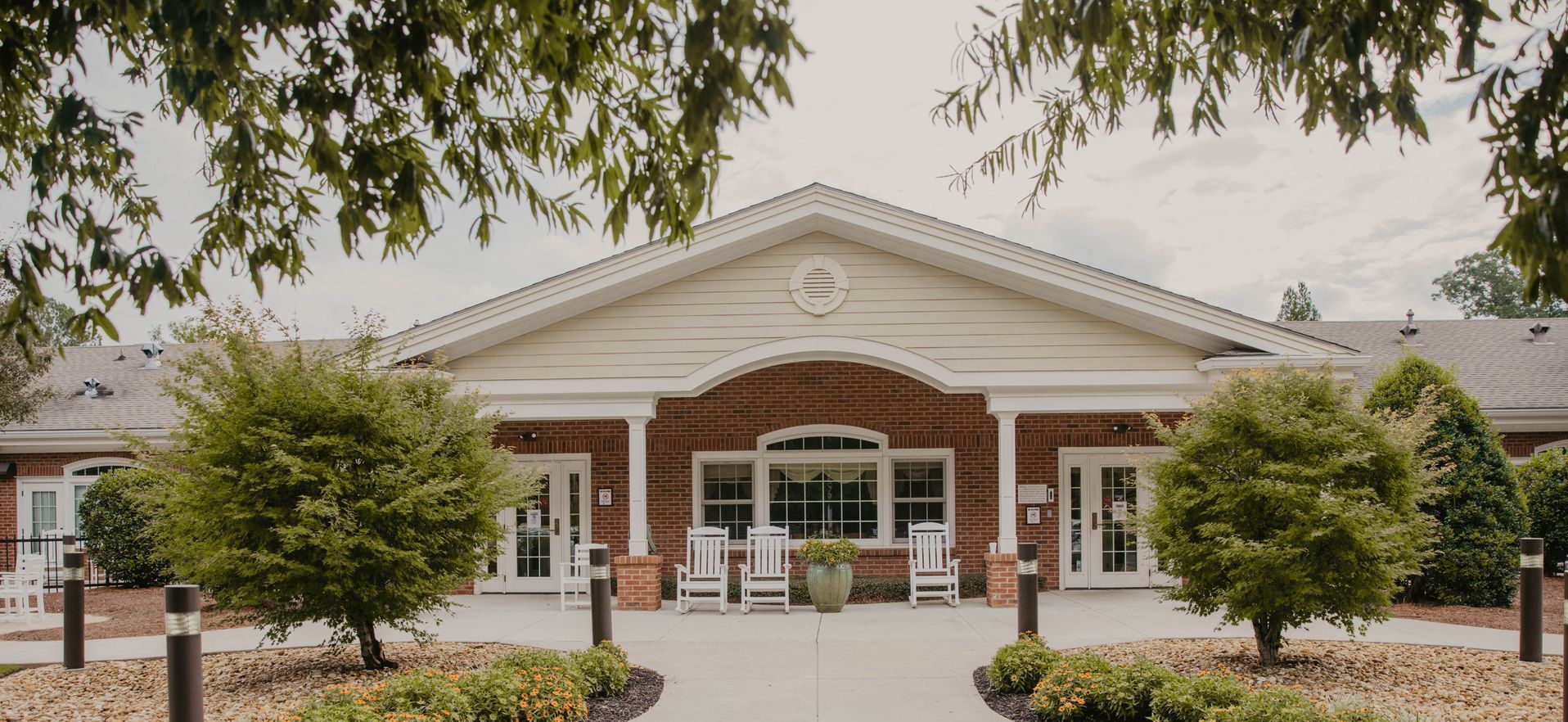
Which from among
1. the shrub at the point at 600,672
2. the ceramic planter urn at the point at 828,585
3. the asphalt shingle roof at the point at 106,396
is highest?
the asphalt shingle roof at the point at 106,396

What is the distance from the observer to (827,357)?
12953 millimetres

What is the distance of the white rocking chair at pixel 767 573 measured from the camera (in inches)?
497

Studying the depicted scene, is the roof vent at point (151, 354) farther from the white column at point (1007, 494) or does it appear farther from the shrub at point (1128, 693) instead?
the shrub at point (1128, 693)

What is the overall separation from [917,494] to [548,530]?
5316mm

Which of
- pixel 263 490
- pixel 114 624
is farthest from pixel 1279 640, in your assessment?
pixel 114 624

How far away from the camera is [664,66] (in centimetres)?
406

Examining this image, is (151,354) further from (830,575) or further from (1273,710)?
(1273,710)

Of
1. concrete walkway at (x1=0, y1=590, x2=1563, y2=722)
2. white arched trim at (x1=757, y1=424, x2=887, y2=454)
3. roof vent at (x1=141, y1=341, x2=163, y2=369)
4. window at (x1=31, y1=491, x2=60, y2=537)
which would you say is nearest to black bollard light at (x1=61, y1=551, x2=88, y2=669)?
concrete walkway at (x1=0, y1=590, x2=1563, y2=722)

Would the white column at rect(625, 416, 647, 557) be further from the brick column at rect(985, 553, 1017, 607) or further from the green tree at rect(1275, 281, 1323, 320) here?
the green tree at rect(1275, 281, 1323, 320)

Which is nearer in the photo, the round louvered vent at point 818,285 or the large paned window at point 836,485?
the round louvered vent at point 818,285

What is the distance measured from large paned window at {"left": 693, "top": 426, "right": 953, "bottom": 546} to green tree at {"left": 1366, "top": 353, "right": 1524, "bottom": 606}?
5.69 meters

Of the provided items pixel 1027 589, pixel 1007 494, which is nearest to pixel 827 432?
pixel 1007 494

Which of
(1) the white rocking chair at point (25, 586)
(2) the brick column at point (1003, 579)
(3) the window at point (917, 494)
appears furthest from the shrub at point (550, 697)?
(1) the white rocking chair at point (25, 586)

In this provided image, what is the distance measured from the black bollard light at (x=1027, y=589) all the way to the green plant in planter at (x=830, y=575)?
438 centimetres
